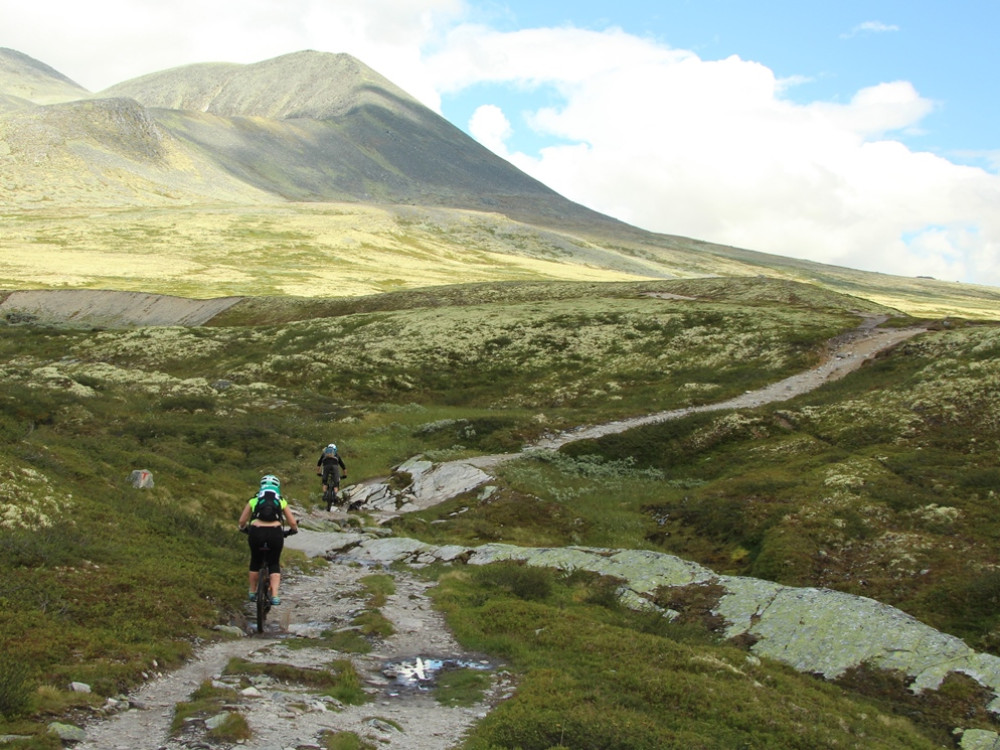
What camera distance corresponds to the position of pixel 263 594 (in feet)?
54.3

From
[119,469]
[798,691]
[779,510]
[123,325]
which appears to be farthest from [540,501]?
[123,325]

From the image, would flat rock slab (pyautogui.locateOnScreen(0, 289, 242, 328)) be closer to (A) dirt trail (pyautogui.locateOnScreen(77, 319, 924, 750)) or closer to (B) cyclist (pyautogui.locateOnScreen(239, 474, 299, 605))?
(A) dirt trail (pyautogui.locateOnScreen(77, 319, 924, 750))

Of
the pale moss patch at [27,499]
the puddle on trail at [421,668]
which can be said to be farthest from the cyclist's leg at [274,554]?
the pale moss patch at [27,499]

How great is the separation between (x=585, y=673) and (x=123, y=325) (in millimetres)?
99324

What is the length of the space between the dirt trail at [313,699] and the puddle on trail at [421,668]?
0.24ft

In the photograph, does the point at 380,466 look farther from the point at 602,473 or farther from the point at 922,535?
the point at 922,535

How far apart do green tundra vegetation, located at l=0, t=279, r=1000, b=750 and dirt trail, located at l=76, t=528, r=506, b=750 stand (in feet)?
2.24

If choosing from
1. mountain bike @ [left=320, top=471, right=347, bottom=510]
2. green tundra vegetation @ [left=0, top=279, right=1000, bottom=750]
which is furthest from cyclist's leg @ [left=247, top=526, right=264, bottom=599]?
mountain bike @ [left=320, top=471, right=347, bottom=510]

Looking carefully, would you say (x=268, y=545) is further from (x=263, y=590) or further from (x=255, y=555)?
(x=263, y=590)

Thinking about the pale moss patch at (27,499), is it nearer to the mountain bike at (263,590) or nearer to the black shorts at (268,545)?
the black shorts at (268,545)

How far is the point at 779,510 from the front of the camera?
2973 cm

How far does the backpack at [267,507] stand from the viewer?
55.4 ft

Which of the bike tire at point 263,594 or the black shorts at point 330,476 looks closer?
the bike tire at point 263,594

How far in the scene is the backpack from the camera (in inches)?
664
